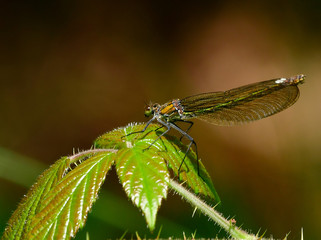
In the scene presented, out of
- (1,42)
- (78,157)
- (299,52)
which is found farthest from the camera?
(299,52)

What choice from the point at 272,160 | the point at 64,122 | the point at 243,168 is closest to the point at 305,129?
the point at 272,160

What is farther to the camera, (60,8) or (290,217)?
(60,8)

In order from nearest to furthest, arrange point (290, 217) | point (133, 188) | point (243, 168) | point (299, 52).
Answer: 1. point (133, 188)
2. point (290, 217)
3. point (243, 168)
4. point (299, 52)

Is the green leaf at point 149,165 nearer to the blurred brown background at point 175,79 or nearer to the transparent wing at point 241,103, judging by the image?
the transparent wing at point 241,103

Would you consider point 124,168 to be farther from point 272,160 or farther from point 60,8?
point 60,8

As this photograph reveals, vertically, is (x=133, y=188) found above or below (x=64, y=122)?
below

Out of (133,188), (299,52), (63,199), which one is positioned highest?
(299,52)

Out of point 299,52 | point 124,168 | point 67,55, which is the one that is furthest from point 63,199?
point 299,52

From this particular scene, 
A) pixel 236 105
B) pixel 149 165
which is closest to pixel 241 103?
pixel 236 105

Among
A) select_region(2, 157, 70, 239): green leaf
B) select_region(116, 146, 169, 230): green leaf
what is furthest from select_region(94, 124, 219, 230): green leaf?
select_region(2, 157, 70, 239): green leaf
